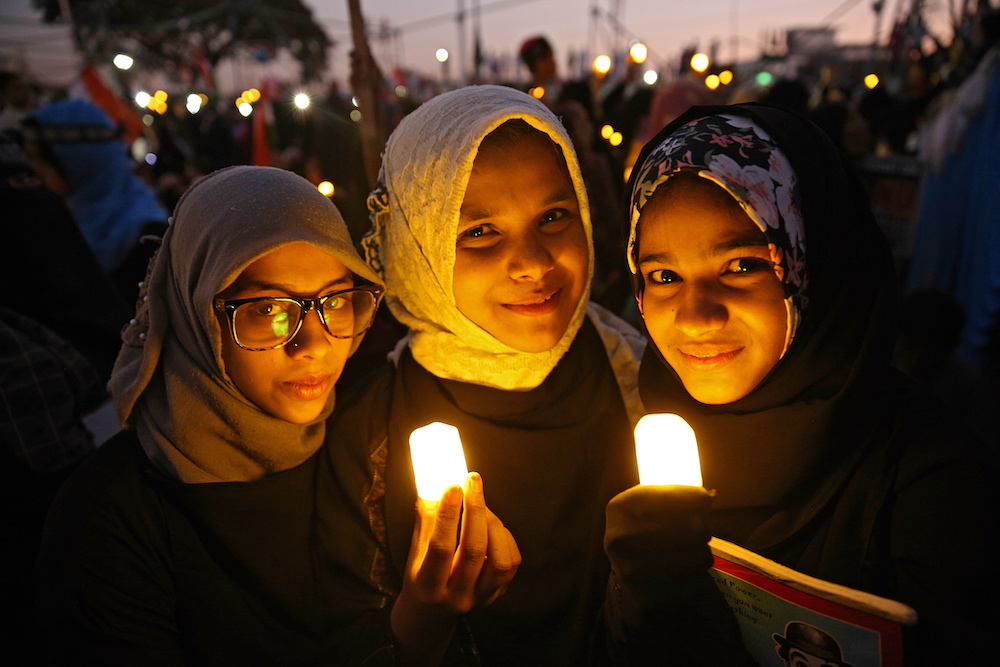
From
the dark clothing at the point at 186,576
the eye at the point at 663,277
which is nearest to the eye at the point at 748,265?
Result: the eye at the point at 663,277

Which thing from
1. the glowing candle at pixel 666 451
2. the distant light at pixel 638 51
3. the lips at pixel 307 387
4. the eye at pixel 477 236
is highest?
the distant light at pixel 638 51

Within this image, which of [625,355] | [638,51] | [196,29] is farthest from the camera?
[196,29]

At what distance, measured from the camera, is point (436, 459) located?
1.18m

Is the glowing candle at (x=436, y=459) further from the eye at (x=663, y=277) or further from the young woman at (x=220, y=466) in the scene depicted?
the eye at (x=663, y=277)

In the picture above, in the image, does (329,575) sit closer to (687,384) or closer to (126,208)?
(687,384)

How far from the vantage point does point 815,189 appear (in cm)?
142

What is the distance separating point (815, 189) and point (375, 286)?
3.89 feet

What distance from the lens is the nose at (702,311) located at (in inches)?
52.8

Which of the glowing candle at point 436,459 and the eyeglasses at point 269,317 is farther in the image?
the eyeglasses at point 269,317

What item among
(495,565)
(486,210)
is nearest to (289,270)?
(486,210)

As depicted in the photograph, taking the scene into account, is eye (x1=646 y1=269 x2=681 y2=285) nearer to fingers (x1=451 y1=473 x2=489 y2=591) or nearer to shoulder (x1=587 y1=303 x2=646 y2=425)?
shoulder (x1=587 y1=303 x2=646 y2=425)

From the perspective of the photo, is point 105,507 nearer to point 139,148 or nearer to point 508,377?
point 508,377

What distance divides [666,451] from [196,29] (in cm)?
4441

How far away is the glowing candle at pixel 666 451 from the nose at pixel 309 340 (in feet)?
2.91
